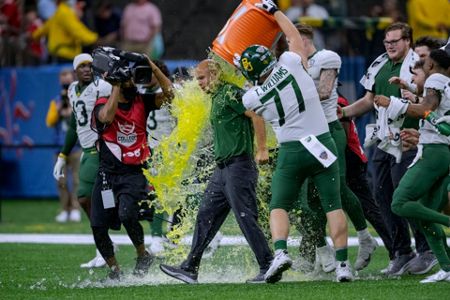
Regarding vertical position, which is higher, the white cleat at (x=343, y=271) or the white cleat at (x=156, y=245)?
the white cleat at (x=343, y=271)

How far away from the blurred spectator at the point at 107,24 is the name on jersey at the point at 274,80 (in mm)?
11860

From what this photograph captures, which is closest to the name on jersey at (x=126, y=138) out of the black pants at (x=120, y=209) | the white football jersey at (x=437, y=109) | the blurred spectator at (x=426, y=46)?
the black pants at (x=120, y=209)

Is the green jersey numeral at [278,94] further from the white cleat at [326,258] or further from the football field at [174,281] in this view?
the white cleat at [326,258]

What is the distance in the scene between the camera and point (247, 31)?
10078 mm

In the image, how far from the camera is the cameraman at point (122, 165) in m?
10.8

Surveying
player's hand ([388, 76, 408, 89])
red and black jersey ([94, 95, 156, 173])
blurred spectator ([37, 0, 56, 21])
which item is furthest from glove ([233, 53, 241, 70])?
blurred spectator ([37, 0, 56, 21])

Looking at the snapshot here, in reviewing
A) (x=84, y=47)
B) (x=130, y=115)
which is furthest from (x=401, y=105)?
(x=84, y=47)

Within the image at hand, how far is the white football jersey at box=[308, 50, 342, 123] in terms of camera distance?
34.7ft

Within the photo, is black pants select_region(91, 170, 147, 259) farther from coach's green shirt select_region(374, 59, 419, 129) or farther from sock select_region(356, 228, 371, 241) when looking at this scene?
coach's green shirt select_region(374, 59, 419, 129)

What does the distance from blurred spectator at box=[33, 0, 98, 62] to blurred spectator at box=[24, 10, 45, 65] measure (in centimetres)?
89

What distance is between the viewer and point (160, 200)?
36.4ft

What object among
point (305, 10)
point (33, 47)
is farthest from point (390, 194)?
point (33, 47)

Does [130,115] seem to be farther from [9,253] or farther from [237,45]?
[9,253]

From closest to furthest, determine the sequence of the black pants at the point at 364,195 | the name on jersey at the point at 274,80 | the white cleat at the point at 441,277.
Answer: the name on jersey at the point at 274,80, the white cleat at the point at 441,277, the black pants at the point at 364,195
